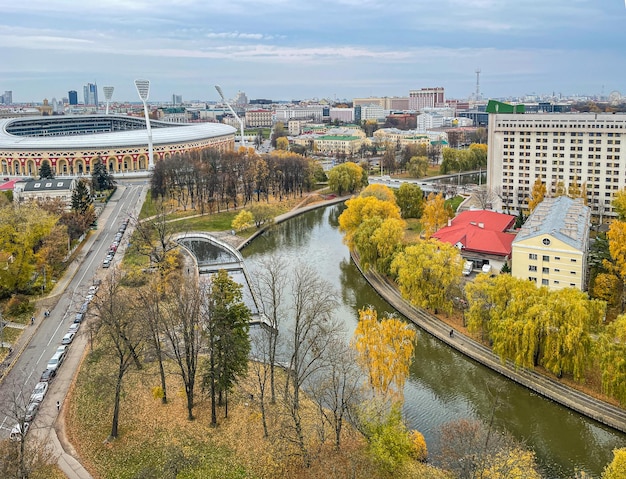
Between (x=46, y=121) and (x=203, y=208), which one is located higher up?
(x=46, y=121)

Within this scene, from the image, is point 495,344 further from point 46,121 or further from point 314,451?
point 46,121

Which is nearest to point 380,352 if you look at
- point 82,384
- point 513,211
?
point 82,384

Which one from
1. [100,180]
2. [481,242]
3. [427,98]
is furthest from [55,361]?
[427,98]

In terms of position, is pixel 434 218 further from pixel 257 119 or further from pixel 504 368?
pixel 257 119

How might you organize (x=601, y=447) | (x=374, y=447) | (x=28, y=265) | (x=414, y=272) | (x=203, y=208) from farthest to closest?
(x=203, y=208) → (x=28, y=265) → (x=414, y=272) → (x=601, y=447) → (x=374, y=447)

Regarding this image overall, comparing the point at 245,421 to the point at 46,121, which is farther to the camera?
the point at 46,121

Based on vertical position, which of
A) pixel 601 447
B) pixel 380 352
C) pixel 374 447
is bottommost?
Result: pixel 601 447

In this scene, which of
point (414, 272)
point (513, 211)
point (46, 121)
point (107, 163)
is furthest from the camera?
point (46, 121)
